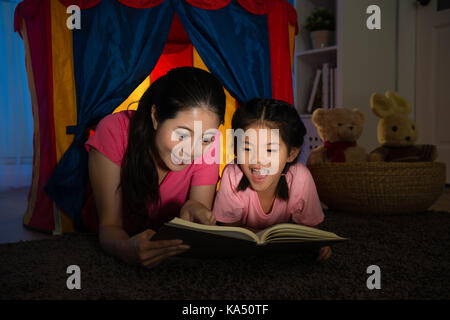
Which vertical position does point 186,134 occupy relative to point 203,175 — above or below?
above

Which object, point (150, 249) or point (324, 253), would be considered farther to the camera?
point (324, 253)

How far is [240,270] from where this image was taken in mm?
832

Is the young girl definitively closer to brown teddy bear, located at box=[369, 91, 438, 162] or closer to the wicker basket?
→ the wicker basket

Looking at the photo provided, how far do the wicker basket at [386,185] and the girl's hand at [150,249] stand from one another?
1.05 meters

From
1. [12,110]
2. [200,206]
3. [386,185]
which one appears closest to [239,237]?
[200,206]

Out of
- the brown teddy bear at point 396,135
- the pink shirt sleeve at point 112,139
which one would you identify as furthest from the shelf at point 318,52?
the pink shirt sleeve at point 112,139

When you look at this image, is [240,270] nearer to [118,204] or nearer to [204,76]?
[118,204]

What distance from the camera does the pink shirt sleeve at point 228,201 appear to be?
3.25 ft

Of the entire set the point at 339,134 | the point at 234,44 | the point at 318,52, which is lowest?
the point at 339,134

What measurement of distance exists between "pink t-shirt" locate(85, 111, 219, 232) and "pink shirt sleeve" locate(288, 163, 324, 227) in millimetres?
241

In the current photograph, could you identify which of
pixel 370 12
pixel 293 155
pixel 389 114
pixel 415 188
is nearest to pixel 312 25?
pixel 370 12

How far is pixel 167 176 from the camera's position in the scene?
1.06 m

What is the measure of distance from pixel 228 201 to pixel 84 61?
0.74m

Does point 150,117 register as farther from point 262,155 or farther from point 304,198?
point 304,198
